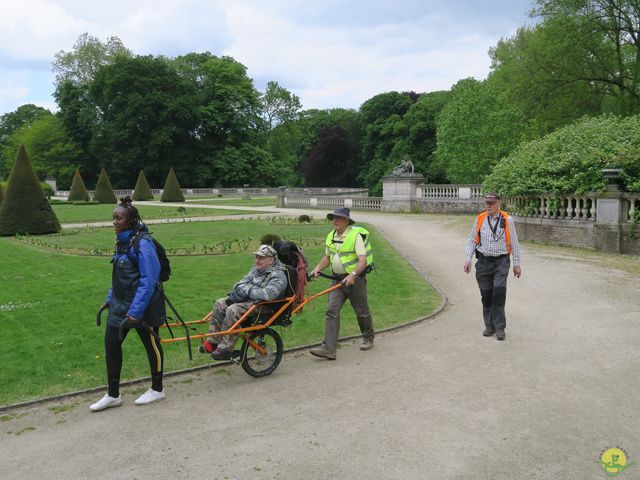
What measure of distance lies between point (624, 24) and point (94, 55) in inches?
2557

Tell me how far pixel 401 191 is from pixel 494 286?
25402mm

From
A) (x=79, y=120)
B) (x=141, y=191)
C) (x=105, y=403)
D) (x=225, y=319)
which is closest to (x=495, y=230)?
(x=225, y=319)

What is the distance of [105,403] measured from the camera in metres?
5.21

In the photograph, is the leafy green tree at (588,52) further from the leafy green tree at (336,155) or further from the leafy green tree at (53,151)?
the leafy green tree at (53,151)

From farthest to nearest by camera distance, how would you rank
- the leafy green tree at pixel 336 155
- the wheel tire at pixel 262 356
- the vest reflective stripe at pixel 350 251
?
1. the leafy green tree at pixel 336 155
2. the vest reflective stripe at pixel 350 251
3. the wheel tire at pixel 262 356

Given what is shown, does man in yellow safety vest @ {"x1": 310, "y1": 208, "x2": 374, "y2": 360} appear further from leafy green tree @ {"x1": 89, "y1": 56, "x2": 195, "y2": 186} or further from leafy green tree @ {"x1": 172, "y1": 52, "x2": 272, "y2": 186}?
leafy green tree @ {"x1": 172, "y1": 52, "x2": 272, "y2": 186}

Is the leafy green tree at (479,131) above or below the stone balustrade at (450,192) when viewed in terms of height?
above

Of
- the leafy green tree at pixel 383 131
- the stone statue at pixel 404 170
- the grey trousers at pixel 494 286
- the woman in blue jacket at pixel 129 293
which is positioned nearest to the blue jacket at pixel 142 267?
the woman in blue jacket at pixel 129 293

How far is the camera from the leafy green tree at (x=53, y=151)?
232 ft

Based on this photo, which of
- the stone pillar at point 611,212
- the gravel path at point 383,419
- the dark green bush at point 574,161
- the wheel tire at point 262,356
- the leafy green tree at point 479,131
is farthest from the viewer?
the leafy green tree at point 479,131

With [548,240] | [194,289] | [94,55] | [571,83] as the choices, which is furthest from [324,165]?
[194,289]

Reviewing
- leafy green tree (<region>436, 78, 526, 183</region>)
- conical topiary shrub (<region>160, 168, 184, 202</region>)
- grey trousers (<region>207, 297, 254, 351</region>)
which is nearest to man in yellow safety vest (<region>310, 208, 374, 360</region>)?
grey trousers (<region>207, 297, 254, 351</region>)

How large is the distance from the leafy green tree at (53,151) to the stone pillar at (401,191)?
51598mm

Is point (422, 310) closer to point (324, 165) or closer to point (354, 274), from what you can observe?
point (354, 274)
